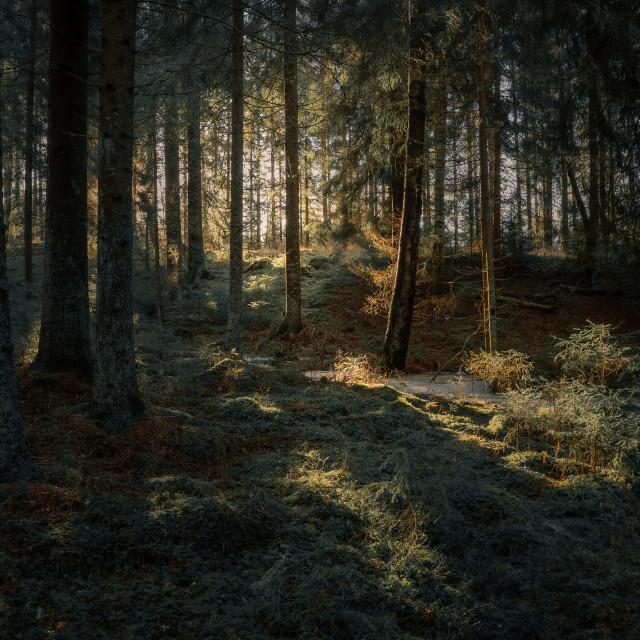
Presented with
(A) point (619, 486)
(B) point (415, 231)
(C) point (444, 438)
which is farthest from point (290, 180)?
(A) point (619, 486)

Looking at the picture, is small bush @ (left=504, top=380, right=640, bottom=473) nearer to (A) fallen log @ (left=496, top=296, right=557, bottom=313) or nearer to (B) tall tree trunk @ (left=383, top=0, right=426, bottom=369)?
(B) tall tree trunk @ (left=383, top=0, right=426, bottom=369)

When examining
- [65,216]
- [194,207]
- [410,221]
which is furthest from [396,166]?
[65,216]

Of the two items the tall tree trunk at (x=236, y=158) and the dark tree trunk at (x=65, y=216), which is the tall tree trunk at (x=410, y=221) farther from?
the dark tree trunk at (x=65, y=216)

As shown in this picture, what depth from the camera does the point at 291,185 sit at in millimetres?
12445

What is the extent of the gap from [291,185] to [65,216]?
671 centimetres

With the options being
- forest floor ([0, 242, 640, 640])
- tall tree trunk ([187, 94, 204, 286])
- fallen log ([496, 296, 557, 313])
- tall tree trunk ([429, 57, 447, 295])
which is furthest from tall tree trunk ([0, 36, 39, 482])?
tall tree trunk ([187, 94, 204, 286])

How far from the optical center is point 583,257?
16422mm

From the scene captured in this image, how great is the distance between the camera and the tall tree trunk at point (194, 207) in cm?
1834

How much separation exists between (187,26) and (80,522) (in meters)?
9.75

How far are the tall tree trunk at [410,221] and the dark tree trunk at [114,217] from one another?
6415 millimetres

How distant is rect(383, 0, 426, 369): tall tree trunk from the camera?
9.83 metres

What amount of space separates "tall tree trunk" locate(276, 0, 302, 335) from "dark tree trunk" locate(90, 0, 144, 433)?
702 cm

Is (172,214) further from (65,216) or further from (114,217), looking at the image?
(114,217)

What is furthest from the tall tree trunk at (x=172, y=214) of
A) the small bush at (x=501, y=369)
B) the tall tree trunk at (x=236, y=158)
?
the small bush at (x=501, y=369)
